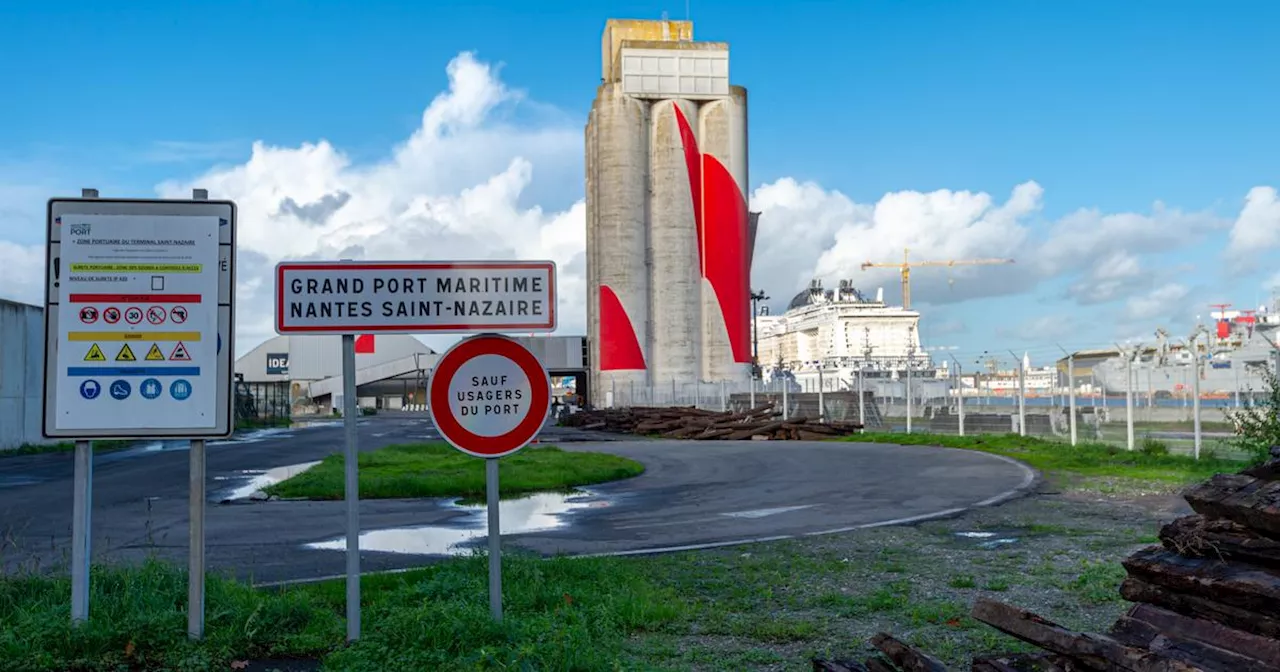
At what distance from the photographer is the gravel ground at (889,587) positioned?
230 inches

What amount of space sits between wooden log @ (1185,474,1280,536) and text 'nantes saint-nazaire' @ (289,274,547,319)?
3.45 metres

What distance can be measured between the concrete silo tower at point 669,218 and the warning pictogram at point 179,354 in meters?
59.1

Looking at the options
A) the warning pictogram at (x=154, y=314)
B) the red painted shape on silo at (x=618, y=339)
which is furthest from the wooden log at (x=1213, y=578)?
the red painted shape on silo at (x=618, y=339)

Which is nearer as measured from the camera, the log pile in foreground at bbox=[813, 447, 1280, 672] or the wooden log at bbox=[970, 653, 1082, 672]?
the log pile in foreground at bbox=[813, 447, 1280, 672]

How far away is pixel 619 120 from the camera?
66375 mm

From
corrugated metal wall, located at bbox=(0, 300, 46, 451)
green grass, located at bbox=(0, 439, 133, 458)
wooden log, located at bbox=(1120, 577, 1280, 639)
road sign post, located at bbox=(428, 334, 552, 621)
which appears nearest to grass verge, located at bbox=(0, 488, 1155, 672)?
road sign post, located at bbox=(428, 334, 552, 621)

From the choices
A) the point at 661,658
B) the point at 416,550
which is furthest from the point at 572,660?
the point at 416,550

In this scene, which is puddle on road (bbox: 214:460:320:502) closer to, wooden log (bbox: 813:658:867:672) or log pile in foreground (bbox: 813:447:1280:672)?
wooden log (bbox: 813:658:867:672)

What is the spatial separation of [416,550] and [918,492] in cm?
856

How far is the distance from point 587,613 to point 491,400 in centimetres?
149

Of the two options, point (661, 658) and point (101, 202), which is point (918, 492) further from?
point (101, 202)

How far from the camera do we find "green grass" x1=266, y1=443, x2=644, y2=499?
1627 cm

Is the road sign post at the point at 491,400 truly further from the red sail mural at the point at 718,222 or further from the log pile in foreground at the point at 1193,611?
the red sail mural at the point at 718,222

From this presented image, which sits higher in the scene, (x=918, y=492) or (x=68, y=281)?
(x=68, y=281)
